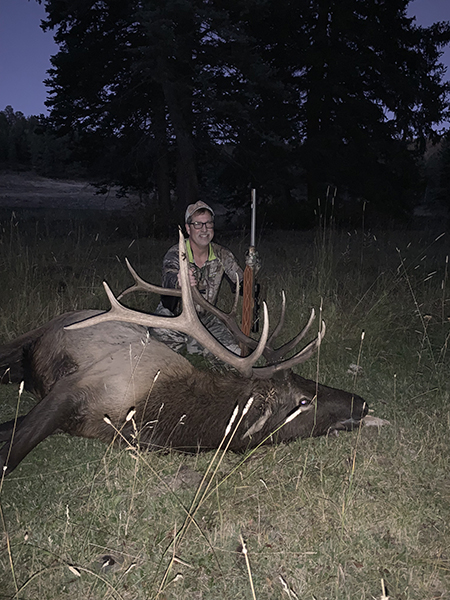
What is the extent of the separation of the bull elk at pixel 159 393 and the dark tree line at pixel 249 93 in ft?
26.3

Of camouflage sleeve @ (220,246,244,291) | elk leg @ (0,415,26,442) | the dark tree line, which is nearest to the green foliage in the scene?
the dark tree line

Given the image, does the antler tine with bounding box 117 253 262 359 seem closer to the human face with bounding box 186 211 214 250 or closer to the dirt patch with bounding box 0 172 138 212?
the human face with bounding box 186 211 214 250

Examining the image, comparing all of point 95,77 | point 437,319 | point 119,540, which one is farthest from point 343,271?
point 95,77

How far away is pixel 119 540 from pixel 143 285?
2079 millimetres

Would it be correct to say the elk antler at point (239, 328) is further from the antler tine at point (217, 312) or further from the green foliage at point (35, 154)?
the green foliage at point (35, 154)

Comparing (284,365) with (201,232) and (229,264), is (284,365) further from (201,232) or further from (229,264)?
(229,264)

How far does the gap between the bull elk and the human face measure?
1.33 metres

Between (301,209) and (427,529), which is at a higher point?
(301,209)

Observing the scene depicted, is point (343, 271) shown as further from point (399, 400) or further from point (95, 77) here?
point (95, 77)

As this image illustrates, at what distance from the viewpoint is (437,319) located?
18.2ft

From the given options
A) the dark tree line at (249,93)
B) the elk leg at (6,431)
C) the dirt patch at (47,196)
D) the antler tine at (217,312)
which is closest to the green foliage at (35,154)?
the dirt patch at (47,196)

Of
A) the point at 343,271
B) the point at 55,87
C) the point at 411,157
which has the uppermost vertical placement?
the point at 55,87

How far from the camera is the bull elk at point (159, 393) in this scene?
2709 mm

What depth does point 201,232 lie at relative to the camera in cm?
444
